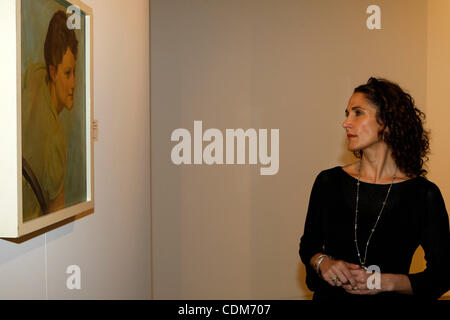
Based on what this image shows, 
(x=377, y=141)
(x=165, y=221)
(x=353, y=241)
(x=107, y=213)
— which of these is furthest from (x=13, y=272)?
(x=165, y=221)

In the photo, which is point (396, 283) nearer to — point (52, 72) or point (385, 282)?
point (385, 282)

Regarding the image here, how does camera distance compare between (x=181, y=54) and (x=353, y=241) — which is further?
(x=181, y=54)

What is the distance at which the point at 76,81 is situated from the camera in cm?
129

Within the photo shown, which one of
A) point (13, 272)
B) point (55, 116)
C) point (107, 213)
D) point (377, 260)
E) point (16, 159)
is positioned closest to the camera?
point (16, 159)

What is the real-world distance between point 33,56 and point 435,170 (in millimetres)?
3093

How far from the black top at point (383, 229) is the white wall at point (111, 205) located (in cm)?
83

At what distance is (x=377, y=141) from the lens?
1684 millimetres

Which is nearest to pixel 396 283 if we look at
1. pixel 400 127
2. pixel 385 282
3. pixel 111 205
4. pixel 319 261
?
pixel 385 282

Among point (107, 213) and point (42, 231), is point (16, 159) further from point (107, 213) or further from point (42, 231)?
point (107, 213)

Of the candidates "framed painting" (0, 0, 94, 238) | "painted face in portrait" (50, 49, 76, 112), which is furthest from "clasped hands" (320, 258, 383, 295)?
"painted face in portrait" (50, 49, 76, 112)

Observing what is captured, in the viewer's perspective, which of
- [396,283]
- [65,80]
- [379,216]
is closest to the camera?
[65,80]

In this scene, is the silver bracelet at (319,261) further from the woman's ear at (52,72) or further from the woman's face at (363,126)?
the woman's ear at (52,72)

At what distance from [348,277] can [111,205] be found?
3.37ft

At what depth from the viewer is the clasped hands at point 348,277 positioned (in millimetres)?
1507
